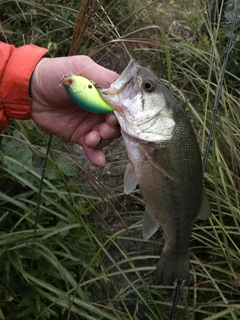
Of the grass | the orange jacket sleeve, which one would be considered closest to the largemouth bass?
the grass

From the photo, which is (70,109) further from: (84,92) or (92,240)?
(92,240)

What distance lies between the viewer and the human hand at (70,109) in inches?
66.3

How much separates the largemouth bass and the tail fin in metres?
0.23

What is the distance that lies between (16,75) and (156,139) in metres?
0.64

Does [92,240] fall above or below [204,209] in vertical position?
below

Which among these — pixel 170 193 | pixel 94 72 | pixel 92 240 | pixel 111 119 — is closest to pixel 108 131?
pixel 111 119

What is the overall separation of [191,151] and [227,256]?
0.93m

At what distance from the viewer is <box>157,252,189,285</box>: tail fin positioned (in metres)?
1.73

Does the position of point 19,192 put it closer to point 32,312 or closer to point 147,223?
point 32,312

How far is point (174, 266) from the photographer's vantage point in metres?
1.74

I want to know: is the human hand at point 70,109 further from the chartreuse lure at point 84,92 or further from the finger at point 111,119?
the chartreuse lure at point 84,92

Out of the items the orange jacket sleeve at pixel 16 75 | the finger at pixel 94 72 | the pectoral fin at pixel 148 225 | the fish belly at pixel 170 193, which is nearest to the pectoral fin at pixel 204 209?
the fish belly at pixel 170 193

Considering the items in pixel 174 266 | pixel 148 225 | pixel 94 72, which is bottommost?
pixel 174 266

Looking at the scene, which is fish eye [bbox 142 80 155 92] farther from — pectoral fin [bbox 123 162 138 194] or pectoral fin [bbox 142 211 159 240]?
pectoral fin [bbox 142 211 159 240]
